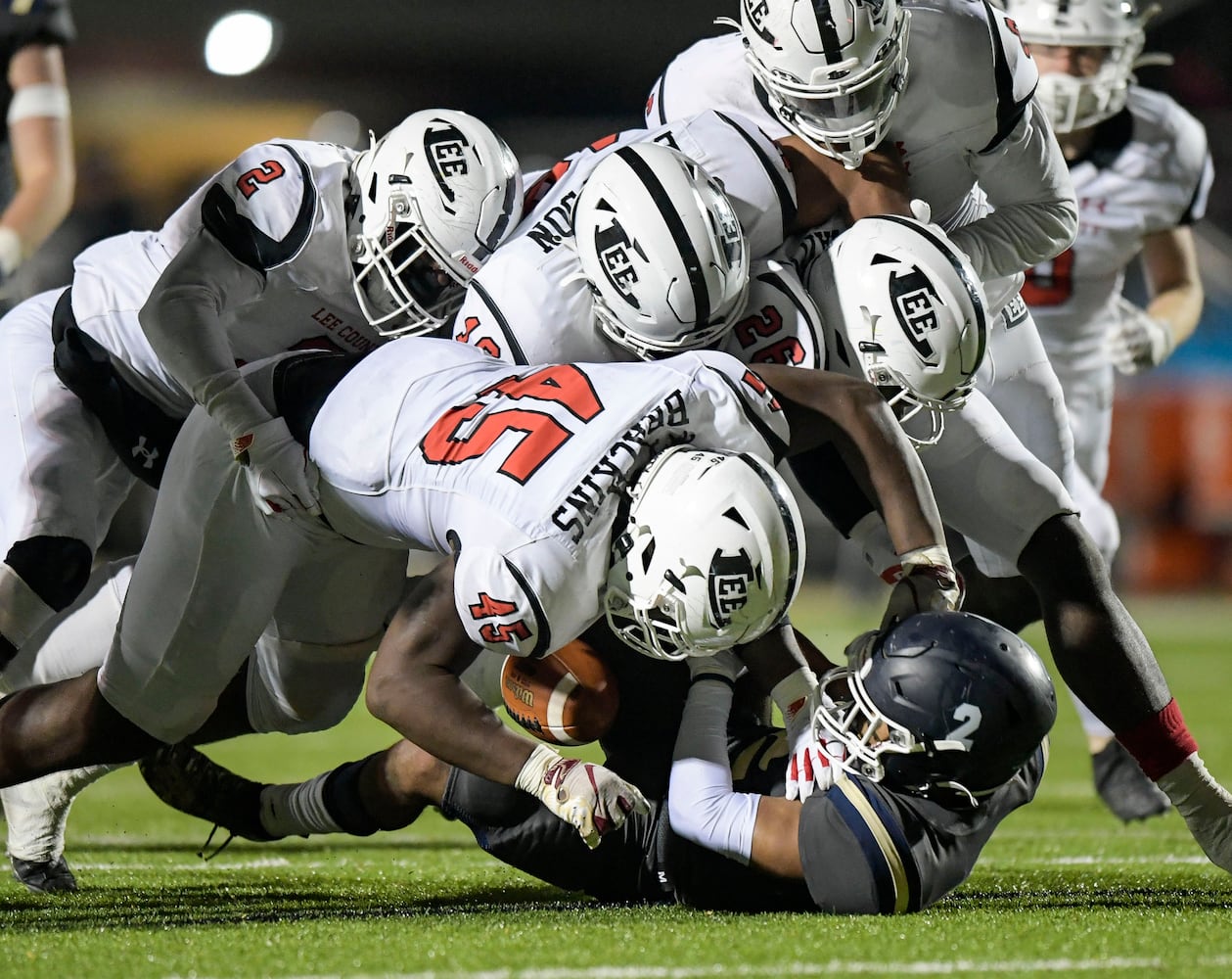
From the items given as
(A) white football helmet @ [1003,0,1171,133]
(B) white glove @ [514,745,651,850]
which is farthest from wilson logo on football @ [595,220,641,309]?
(A) white football helmet @ [1003,0,1171,133]

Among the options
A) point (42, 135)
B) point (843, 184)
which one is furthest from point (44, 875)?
point (42, 135)

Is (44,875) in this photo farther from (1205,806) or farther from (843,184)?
(1205,806)

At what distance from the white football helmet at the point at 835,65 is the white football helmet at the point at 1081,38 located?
5.56 feet

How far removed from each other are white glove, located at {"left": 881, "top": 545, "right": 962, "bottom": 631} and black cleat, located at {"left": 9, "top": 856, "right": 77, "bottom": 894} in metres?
1.62

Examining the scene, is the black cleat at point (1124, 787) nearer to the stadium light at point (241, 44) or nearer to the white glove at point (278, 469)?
the white glove at point (278, 469)

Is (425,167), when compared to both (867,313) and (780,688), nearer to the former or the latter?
(867,313)

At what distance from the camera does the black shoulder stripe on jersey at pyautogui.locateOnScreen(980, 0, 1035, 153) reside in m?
3.10

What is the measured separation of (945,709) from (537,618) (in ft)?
2.04

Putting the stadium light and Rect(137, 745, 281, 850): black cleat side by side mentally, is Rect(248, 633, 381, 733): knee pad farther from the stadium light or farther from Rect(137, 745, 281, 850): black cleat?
the stadium light

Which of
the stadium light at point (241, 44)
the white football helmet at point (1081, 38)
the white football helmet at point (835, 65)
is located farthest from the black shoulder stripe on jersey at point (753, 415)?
the stadium light at point (241, 44)

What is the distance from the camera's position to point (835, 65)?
9.70 ft

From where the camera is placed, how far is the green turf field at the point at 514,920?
2.17m

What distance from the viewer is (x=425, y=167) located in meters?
3.11

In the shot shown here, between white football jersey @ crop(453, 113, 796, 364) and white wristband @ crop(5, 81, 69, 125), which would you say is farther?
white wristband @ crop(5, 81, 69, 125)
